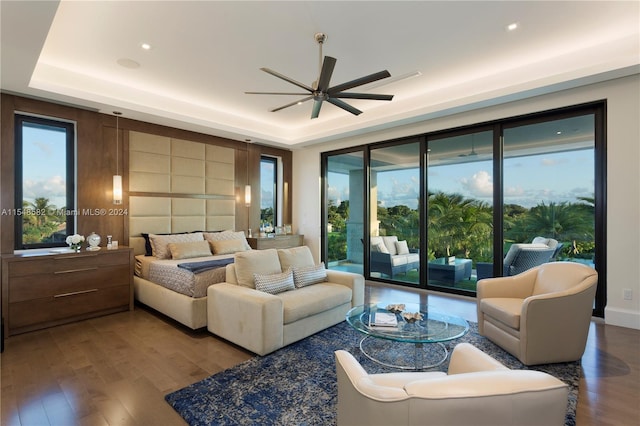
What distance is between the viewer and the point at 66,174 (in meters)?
4.32

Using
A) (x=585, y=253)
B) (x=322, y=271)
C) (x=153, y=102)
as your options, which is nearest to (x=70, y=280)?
(x=153, y=102)

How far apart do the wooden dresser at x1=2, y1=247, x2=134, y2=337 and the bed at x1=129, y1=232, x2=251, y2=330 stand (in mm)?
249

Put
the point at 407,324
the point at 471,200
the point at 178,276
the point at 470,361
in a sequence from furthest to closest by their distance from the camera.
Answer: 1. the point at 471,200
2. the point at 178,276
3. the point at 407,324
4. the point at 470,361

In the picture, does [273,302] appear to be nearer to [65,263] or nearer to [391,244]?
[65,263]

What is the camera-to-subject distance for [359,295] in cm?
384

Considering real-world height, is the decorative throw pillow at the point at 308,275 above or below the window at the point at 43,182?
below

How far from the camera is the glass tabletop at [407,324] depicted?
2.39 m

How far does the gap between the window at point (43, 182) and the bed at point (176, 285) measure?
3.04 ft

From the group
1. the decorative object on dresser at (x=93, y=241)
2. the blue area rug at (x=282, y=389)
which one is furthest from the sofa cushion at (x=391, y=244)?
the decorative object on dresser at (x=93, y=241)

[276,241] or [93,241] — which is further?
[276,241]

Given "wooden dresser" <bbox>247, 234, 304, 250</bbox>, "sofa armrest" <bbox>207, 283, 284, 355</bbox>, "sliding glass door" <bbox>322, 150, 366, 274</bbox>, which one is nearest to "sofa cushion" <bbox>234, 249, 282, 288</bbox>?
"sofa armrest" <bbox>207, 283, 284, 355</bbox>

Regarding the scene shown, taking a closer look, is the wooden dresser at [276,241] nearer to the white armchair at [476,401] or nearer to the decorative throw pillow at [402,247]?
the decorative throw pillow at [402,247]

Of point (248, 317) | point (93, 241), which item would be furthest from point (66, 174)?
point (248, 317)

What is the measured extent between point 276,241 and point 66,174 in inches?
138
